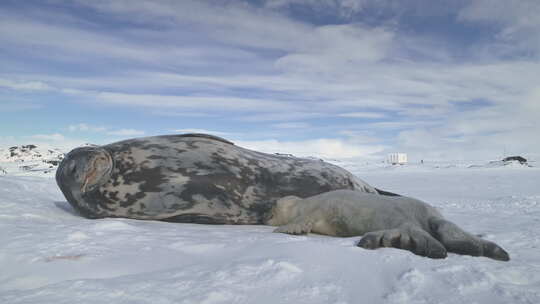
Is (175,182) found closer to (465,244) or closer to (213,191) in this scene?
(213,191)

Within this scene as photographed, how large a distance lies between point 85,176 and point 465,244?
304cm

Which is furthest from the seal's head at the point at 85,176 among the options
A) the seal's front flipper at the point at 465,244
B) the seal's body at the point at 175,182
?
the seal's front flipper at the point at 465,244

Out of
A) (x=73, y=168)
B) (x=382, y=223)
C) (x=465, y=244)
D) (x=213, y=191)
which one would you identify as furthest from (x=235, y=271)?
(x=73, y=168)

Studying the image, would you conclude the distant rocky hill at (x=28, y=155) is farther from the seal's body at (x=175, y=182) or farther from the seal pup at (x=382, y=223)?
the seal pup at (x=382, y=223)

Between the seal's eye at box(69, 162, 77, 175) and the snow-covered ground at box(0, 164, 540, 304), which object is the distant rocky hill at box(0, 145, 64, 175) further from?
the snow-covered ground at box(0, 164, 540, 304)

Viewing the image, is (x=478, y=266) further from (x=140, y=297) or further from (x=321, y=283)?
(x=140, y=297)

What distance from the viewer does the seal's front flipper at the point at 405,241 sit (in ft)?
6.22

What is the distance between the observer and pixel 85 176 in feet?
11.4

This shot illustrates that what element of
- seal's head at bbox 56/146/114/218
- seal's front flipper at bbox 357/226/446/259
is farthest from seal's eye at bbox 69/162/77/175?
seal's front flipper at bbox 357/226/446/259

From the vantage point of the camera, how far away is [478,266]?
164 centimetres

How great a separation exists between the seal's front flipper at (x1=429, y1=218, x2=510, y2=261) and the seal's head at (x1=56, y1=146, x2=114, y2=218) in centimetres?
270

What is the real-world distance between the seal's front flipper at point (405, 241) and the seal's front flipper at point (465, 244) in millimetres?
156

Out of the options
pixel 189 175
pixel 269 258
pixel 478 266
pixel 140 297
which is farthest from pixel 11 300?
pixel 189 175

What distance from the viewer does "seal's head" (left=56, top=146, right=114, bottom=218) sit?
3.40 m
